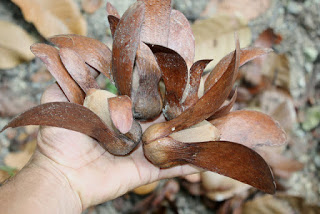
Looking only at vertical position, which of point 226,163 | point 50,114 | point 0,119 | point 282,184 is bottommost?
point 282,184

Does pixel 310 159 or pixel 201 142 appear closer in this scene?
pixel 201 142

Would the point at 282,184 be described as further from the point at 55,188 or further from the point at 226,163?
the point at 55,188

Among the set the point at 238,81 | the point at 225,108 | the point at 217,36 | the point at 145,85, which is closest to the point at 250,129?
the point at 225,108

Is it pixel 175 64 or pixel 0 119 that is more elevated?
pixel 175 64

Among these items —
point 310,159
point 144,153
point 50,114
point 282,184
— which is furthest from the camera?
point 310,159

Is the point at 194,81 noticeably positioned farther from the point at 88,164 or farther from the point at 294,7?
the point at 294,7

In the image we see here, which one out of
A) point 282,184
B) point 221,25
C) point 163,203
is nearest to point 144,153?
point 163,203

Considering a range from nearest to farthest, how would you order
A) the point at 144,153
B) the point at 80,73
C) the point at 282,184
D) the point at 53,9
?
the point at 80,73 < the point at 144,153 < the point at 53,9 < the point at 282,184

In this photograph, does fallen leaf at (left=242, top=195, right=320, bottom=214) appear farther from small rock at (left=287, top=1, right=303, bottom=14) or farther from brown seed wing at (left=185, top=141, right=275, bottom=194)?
small rock at (left=287, top=1, right=303, bottom=14)
